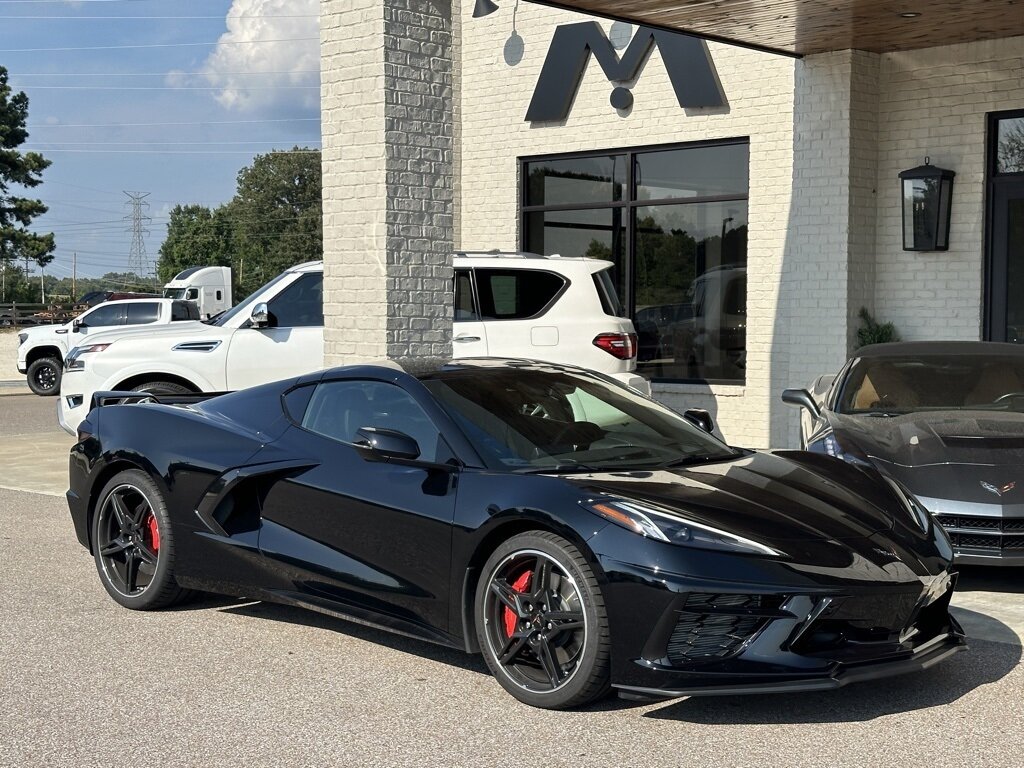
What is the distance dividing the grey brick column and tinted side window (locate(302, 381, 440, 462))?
3498mm

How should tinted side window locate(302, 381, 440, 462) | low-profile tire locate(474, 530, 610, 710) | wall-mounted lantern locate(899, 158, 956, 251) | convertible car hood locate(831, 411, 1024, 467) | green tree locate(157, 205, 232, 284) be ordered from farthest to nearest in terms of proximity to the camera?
green tree locate(157, 205, 232, 284), wall-mounted lantern locate(899, 158, 956, 251), convertible car hood locate(831, 411, 1024, 467), tinted side window locate(302, 381, 440, 462), low-profile tire locate(474, 530, 610, 710)

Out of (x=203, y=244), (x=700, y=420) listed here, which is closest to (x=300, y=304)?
(x=700, y=420)

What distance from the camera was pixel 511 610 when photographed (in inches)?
198

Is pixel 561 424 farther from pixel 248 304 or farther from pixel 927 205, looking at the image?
pixel 927 205

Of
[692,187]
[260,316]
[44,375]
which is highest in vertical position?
[692,187]

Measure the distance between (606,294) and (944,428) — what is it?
5.08 meters

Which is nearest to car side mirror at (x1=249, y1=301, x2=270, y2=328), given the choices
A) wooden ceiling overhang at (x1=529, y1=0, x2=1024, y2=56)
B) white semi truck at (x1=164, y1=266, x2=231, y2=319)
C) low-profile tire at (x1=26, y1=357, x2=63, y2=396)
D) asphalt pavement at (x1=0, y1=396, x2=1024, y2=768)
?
wooden ceiling overhang at (x1=529, y1=0, x2=1024, y2=56)

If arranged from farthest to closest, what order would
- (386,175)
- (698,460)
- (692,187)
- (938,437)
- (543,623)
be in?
(692,187), (386,175), (938,437), (698,460), (543,623)

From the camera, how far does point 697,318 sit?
14.9 metres

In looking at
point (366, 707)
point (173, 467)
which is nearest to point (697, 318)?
point (173, 467)

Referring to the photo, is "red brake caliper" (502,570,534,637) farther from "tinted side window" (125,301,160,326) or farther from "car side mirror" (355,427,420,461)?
"tinted side window" (125,301,160,326)

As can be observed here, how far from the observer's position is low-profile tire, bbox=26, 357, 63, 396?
2398 centimetres

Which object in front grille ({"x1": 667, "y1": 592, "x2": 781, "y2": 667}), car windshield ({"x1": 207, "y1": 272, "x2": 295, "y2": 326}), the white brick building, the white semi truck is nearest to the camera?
front grille ({"x1": 667, "y1": 592, "x2": 781, "y2": 667})

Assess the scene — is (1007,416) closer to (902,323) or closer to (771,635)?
(771,635)
